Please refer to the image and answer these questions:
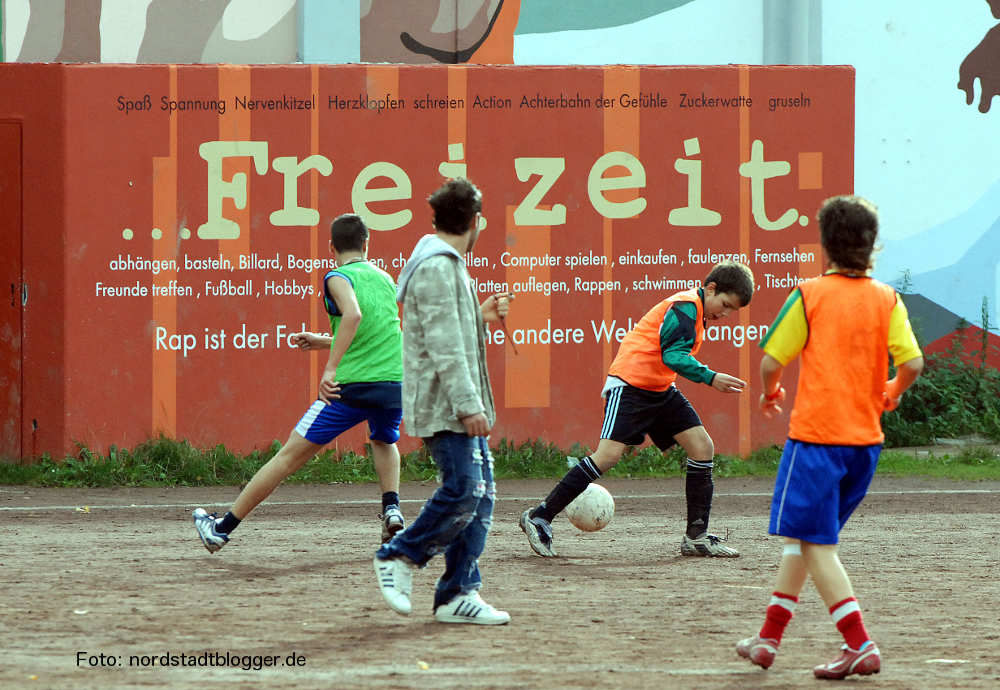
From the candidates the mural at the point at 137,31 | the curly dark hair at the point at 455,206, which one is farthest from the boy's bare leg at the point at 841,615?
the mural at the point at 137,31

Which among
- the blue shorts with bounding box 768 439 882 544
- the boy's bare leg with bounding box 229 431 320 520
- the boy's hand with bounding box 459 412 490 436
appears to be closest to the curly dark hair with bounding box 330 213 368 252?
the boy's bare leg with bounding box 229 431 320 520

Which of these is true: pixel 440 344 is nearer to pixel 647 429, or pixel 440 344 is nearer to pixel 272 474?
pixel 272 474

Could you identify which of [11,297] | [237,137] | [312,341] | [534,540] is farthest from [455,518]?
[11,297]

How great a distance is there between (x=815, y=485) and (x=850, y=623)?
494 mm

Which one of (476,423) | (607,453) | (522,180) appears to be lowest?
(607,453)

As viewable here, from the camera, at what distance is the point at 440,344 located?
18.8ft

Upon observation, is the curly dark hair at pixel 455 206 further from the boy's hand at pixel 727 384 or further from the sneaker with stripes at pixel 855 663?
the sneaker with stripes at pixel 855 663

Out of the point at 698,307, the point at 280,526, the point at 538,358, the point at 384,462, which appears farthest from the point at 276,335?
the point at 698,307

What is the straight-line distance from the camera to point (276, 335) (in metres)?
12.5

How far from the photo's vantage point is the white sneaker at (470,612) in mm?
5898

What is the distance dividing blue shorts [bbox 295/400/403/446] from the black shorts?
3.76 ft

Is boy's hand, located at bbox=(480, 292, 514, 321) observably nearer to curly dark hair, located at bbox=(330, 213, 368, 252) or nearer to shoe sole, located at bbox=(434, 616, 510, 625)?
shoe sole, located at bbox=(434, 616, 510, 625)

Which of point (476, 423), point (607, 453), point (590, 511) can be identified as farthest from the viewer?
point (590, 511)

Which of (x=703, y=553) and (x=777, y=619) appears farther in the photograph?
(x=703, y=553)
